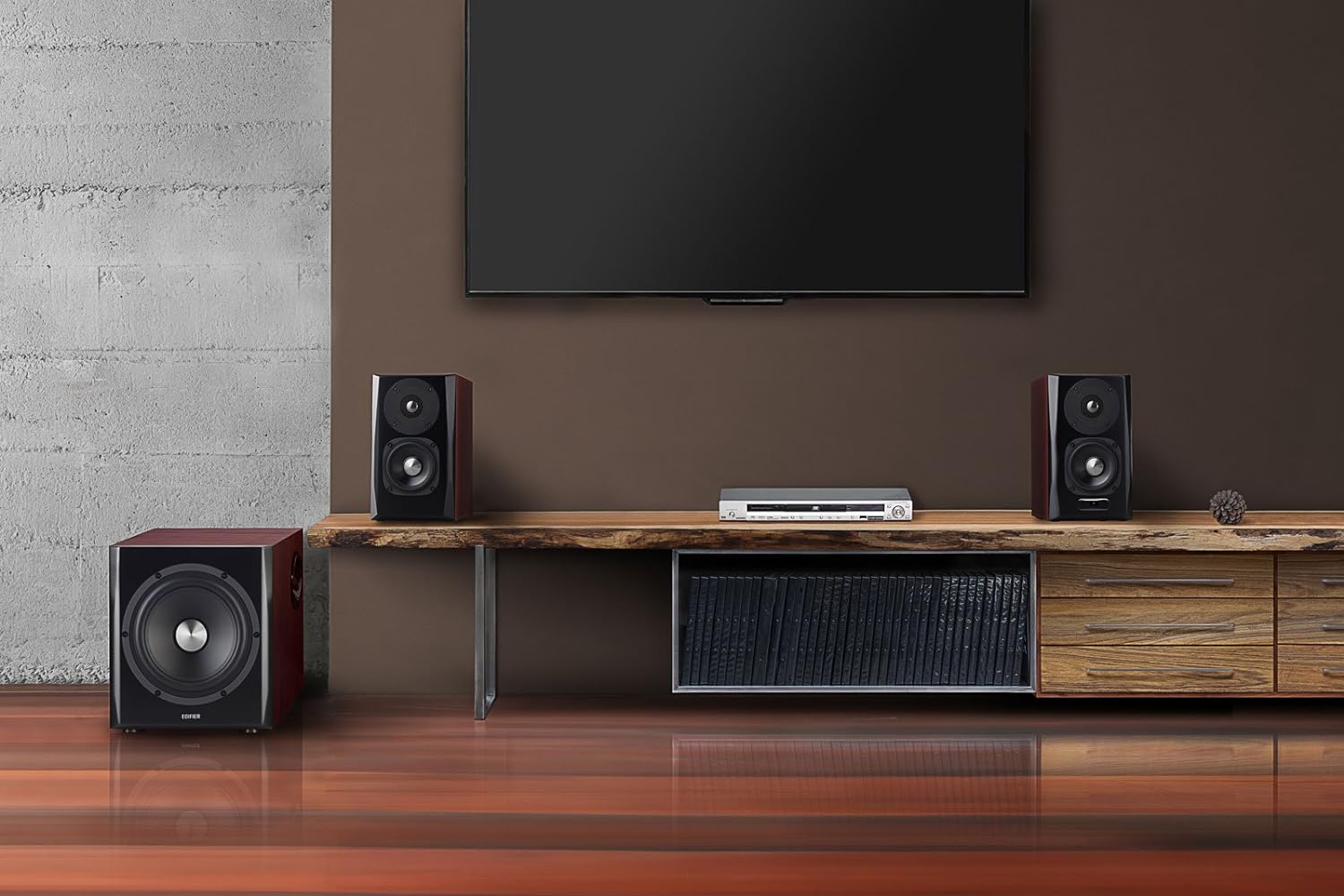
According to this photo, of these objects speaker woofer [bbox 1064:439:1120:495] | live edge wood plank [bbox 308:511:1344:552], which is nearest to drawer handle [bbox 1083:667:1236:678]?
live edge wood plank [bbox 308:511:1344:552]

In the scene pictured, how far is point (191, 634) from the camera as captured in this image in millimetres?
2273

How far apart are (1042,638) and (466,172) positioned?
1753 mm

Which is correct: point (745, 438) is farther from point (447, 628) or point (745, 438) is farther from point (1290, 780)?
point (1290, 780)

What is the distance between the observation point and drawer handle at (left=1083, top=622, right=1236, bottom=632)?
237 centimetres

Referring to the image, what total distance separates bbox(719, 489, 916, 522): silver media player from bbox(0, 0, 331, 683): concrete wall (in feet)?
3.68

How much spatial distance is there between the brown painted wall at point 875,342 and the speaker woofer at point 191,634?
440 millimetres

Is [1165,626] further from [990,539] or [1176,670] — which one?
[990,539]

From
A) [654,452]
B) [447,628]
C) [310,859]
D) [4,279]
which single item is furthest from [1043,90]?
[4,279]

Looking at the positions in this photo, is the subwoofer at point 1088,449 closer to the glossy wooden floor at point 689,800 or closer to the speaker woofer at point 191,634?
the glossy wooden floor at point 689,800

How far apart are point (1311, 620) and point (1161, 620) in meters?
0.33

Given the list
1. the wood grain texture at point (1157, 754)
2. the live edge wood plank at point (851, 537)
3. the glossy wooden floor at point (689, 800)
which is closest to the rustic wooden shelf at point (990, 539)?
the live edge wood plank at point (851, 537)

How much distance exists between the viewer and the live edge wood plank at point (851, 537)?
91.0 inches

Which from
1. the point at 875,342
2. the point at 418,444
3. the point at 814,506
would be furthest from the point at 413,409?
the point at 875,342

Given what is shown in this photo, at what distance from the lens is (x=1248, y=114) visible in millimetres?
2686
